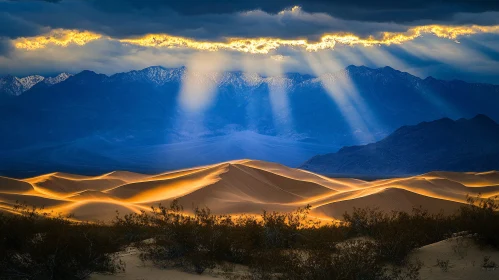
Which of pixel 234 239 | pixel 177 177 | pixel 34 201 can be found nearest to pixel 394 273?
pixel 234 239

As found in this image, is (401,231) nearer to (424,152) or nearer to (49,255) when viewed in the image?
(49,255)

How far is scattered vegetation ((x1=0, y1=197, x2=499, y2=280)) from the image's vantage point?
45.2 feet

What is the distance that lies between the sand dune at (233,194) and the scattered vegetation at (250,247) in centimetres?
2396

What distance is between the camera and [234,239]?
17578 mm

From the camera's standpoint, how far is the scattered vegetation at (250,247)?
13.8m

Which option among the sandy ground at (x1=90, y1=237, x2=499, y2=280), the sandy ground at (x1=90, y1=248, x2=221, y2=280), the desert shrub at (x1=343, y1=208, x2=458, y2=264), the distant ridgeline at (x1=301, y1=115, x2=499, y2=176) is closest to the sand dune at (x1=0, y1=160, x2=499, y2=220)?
the desert shrub at (x1=343, y1=208, x2=458, y2=264)

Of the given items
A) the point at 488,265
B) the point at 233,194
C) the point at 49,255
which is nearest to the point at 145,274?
the point at 49,255

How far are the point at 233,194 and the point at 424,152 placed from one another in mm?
143448

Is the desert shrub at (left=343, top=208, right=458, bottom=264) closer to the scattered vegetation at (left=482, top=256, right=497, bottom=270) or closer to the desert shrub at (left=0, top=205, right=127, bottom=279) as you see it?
the scattered vegetation at (left=482, top=256, right=497, bottom=270)

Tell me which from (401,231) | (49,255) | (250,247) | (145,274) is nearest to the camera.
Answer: (49,255)

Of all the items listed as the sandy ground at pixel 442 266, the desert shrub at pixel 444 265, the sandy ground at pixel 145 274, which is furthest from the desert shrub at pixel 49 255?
the desert shrub at pixel 444 265

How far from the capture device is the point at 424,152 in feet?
598

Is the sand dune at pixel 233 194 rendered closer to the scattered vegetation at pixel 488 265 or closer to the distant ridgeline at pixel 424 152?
the scattered vegetation at pixel 488 265

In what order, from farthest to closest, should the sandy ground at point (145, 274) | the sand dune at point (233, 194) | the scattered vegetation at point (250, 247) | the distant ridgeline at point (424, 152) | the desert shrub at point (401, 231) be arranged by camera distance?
the distant ridgeline at point (424, 152) < the sand dune at point (233, 194) < the desert shrub at point (401, 231) < the sandy ground at point (145, 274) < the scattered vegetation at point (250, 247)
